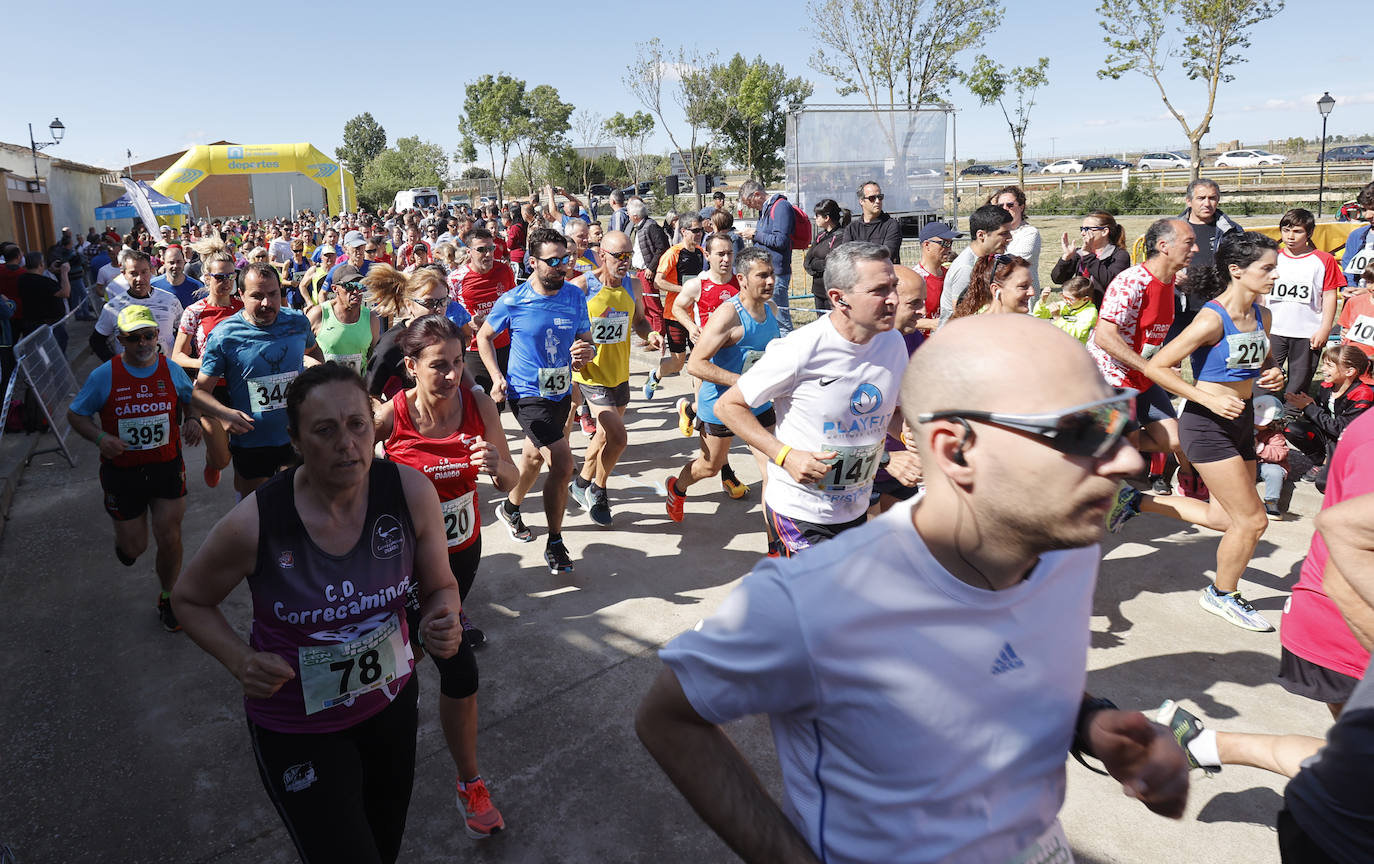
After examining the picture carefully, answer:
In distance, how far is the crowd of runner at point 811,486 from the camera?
137 centimetres

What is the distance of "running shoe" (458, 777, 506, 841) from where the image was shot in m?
3.31

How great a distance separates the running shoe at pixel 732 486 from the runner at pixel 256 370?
3277mm

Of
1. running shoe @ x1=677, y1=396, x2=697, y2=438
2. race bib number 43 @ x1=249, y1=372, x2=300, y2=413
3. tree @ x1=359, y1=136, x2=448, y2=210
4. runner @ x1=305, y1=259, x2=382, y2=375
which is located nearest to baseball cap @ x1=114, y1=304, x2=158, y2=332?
race bib number 43 @ x1=249, y1=372, x2=300, y2=413

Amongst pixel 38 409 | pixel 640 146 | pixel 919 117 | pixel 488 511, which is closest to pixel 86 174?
pixel 640 146

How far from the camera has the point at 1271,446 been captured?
5.47 m

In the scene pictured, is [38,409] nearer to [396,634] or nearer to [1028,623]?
[396,634]

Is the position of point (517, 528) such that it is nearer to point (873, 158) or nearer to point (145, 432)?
point (145, 432)

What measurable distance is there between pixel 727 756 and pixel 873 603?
1.16 ft

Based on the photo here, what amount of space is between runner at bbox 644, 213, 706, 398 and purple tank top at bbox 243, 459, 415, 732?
25.5ft

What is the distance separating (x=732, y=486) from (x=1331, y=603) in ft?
15.2

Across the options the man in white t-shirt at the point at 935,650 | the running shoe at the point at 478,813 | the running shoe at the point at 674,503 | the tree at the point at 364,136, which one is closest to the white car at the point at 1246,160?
the running shoe at the point at 674,503

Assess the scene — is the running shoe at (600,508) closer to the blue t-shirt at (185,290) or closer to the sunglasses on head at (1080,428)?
the blue t-shirt at (185,290)

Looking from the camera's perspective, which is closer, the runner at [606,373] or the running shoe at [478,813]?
the running shoe at [478,813]

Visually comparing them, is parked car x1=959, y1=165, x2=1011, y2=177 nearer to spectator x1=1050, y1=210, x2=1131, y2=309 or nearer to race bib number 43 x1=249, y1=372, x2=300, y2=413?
spectator x1=1050, y1=210, x2=1131, y2=309
